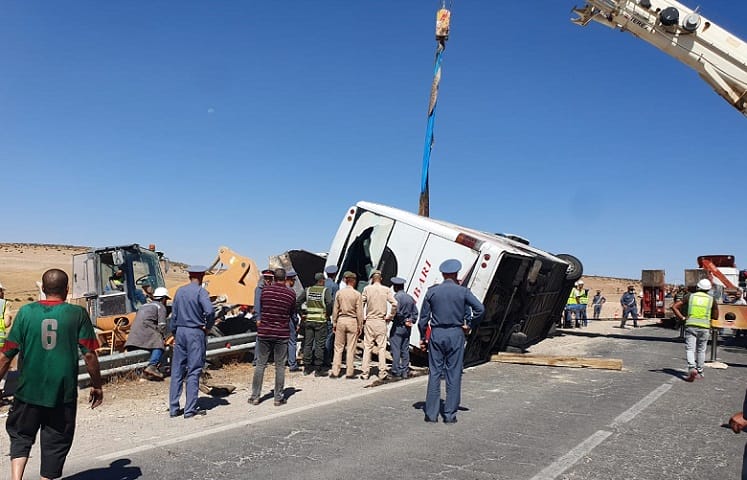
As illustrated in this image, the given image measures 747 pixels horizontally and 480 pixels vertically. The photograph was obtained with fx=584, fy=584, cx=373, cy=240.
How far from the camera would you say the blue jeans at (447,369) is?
21.0 ft

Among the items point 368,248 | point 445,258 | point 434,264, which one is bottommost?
point 434,264

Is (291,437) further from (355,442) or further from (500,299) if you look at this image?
(500,299)

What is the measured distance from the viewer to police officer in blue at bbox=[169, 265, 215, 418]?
6684 millimetres

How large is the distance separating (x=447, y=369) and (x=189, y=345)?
2.95 m

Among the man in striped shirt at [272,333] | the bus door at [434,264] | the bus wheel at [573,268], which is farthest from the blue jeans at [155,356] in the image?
the bus wheel at [573,268]

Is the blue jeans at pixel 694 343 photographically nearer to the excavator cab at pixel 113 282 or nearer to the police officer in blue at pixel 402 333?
the police officer in blue at pixel 402 333

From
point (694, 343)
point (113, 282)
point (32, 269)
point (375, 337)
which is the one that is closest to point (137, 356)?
point (113, 282)

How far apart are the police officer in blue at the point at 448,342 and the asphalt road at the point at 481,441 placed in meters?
0.26

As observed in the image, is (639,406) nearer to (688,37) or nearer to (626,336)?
A: (688,37)

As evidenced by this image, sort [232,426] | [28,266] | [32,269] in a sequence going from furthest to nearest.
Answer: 1. [28,266]
2. [32,269]
3. [232,426]

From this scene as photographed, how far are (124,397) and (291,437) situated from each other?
10.7ft

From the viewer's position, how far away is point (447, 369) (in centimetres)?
646

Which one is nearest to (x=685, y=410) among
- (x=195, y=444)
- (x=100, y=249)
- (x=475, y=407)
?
(x=475, y=407)

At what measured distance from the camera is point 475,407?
23.6ft
